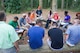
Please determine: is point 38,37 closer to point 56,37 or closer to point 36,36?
point 36,36

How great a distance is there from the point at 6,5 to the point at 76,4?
8263mm

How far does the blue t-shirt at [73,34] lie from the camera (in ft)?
23.9

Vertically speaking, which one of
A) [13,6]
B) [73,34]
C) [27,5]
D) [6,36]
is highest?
[6,36]

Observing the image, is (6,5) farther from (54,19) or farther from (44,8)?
(54,19)

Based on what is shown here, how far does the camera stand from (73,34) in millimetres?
7352

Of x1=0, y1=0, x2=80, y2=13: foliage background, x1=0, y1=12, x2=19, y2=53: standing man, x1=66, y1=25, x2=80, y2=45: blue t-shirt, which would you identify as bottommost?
x1=0, y1=0, x2=80, y2=13: foliage background

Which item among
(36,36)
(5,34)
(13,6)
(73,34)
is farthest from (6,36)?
(13,6)

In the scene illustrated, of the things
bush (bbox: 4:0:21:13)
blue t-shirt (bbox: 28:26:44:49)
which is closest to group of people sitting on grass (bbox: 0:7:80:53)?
blue t-shirt (bbox: 28:26:44:49)

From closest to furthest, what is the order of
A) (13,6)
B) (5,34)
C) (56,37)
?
(5,34) → (56,37) → (13,6)

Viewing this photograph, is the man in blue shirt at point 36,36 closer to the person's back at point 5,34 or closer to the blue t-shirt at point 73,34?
the blue t-shirt at point 73,34

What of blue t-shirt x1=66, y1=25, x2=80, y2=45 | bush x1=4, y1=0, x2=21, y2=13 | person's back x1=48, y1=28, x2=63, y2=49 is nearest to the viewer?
person's back x1=48, y1=28, x2=63, y2=49

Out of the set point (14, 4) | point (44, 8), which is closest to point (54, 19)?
point (14, 4)

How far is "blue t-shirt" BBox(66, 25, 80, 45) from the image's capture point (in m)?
7.29

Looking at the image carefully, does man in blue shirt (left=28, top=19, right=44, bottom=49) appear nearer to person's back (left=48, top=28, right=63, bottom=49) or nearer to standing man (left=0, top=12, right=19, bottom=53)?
person's back (left=48, top=28, right=63, bottom=49)
